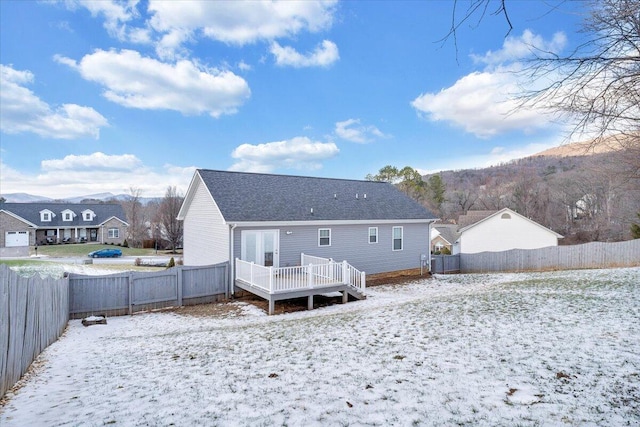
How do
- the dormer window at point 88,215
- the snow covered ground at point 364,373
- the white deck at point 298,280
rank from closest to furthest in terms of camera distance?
the snow covered ground at point 364,373
the white deck at point 298,280
the dormer window at point 88,215

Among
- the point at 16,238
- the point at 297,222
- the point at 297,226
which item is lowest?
the point at 16,238

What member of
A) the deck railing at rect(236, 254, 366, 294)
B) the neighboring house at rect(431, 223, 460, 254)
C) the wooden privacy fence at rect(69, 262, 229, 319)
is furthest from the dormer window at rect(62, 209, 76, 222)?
the neighboring house at rect(431, 223, 460, 254)

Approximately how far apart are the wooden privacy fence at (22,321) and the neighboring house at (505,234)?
28716 mm

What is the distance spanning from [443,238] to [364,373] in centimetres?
3591

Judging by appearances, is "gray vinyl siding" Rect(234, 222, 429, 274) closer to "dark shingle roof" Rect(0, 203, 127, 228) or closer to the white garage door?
the white garage door

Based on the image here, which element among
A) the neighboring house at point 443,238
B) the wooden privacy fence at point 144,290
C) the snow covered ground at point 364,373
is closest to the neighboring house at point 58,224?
the wooden privacy fence at point 144,290

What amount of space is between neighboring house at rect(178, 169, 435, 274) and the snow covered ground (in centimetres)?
574

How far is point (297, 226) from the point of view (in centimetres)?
1460

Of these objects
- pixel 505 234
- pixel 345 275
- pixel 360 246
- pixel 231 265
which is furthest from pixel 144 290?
pixel 505 234

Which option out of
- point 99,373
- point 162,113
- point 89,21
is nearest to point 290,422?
point 99,373

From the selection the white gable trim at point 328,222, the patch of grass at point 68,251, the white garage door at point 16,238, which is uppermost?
the white gable trim at point 328,222

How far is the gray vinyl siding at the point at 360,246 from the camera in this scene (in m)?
14.5

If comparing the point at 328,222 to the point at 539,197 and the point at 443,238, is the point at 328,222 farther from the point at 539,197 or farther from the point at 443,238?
the point at 539,197

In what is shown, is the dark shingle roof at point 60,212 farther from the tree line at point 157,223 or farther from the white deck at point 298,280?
the white deck at point 298,280
